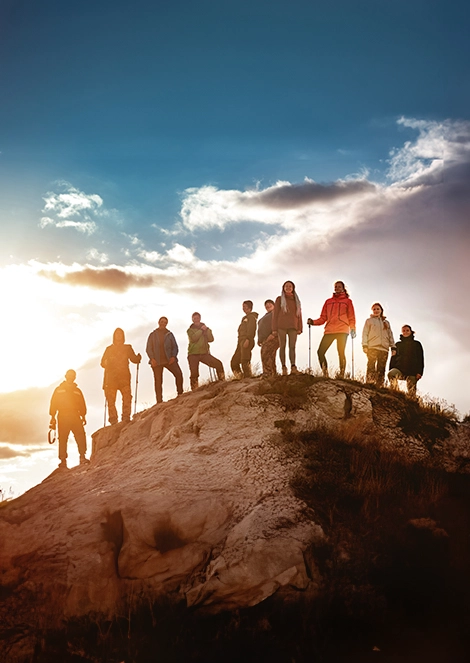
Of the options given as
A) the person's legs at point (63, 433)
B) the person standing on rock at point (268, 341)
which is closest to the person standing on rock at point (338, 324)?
the person standing on rock at point (268, 341)

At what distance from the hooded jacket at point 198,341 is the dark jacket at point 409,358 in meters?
5.17

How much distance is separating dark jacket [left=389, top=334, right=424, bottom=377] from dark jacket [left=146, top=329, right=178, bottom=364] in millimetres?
6031

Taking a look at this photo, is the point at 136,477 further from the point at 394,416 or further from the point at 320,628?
the point at 394,416

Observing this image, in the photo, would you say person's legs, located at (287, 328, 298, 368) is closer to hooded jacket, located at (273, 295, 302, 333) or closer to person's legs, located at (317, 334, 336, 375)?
hooded jacket, located at (273, 295, 302, 333)

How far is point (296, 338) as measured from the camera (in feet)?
54.1

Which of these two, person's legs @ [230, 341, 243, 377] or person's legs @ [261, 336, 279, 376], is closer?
person's legs @ [261, 336, 279, 376]

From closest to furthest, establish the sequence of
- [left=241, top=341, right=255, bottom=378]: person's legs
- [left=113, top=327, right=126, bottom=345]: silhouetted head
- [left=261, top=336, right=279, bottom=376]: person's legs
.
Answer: [left=261, top=336, right=279, bottom=376]: person's legs < [left=241, top=341, right=255, bottom=378]: person's legs < [left=113, top=327, right=126, bottom=345]: silhouetted head

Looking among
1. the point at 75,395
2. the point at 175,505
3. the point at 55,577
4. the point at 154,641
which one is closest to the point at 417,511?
the point at 175,505

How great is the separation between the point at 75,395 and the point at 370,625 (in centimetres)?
1171

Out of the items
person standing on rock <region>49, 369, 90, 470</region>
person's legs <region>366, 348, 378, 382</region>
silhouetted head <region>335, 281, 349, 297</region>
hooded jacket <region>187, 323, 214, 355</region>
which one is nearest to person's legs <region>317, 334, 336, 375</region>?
silhouetted head <region>335, 281, 349, 297</region>

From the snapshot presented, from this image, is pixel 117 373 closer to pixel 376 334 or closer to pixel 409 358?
pixel 376 334

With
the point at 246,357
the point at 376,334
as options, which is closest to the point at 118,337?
the point at 246,357

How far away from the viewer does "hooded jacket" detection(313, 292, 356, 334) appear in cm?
1611

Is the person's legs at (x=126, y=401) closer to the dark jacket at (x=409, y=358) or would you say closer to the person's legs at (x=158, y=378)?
the person's legs at (x=158, y=378)
